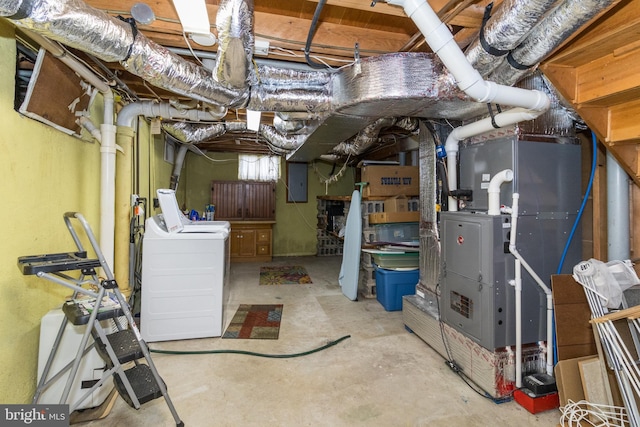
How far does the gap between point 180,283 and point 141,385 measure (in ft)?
3.92

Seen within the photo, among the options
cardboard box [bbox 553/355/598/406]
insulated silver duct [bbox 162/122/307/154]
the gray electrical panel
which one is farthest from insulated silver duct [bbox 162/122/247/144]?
cardboard box [bbox 553/355/598/406]

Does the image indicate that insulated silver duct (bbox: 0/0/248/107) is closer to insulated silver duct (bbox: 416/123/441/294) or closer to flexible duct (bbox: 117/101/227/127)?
flexible duct (bbox: 117/101/227/127)

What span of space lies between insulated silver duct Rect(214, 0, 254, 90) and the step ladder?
1.19m

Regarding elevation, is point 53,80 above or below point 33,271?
above

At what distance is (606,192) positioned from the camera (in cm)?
222

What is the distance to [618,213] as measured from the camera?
2.04m

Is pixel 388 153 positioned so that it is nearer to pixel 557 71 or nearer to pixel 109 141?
Answer: pixel 557 71

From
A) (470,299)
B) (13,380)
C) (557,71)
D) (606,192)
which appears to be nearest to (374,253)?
(470,299)

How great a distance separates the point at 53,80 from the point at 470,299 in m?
3.27

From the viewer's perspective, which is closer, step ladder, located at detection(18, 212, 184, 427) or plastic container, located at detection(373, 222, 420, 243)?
step ladder, located at detection(18, 212, 184, 427)

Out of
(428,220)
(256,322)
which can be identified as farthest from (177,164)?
(428,220)

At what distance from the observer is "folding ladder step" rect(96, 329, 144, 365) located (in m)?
1.68

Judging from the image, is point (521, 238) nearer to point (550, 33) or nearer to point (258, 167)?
point (550, 33)

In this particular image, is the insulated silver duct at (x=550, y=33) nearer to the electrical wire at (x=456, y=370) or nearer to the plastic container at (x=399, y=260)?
the electrical wire at (x=456, y=370)
